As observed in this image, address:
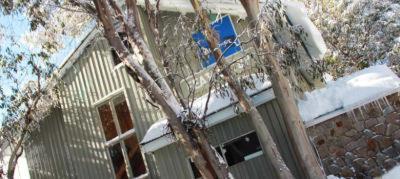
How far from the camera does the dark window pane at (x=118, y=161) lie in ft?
45.8

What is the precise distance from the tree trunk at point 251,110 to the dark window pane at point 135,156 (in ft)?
16.2

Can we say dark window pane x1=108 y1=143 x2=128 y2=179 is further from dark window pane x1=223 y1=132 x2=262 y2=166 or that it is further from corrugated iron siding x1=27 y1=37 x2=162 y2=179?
dark window pane x1=223 y1=132 x2=262 y2=166

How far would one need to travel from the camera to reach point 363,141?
1057 centimetres

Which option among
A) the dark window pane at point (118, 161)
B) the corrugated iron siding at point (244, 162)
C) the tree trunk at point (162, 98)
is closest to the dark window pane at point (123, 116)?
the dark window pane at point (118, 161)

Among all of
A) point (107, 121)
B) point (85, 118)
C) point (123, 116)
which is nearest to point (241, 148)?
point (123, 116)

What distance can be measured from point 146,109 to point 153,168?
1.68 m

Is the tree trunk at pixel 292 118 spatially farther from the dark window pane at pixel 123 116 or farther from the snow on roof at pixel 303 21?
the dark window pane at pixel 123 116

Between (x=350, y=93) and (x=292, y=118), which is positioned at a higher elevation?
(x=350, y=93)

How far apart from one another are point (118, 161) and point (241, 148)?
450 cm

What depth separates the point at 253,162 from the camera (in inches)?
442

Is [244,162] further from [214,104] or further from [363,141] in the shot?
[363,141]

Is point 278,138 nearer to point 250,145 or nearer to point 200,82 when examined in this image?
point 250,145

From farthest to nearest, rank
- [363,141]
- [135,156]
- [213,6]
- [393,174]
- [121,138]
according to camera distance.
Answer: [121,138], [135,156], [213,6], [363,141], [393,174]

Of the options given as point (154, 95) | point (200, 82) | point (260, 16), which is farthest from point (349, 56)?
point (154, 95)
